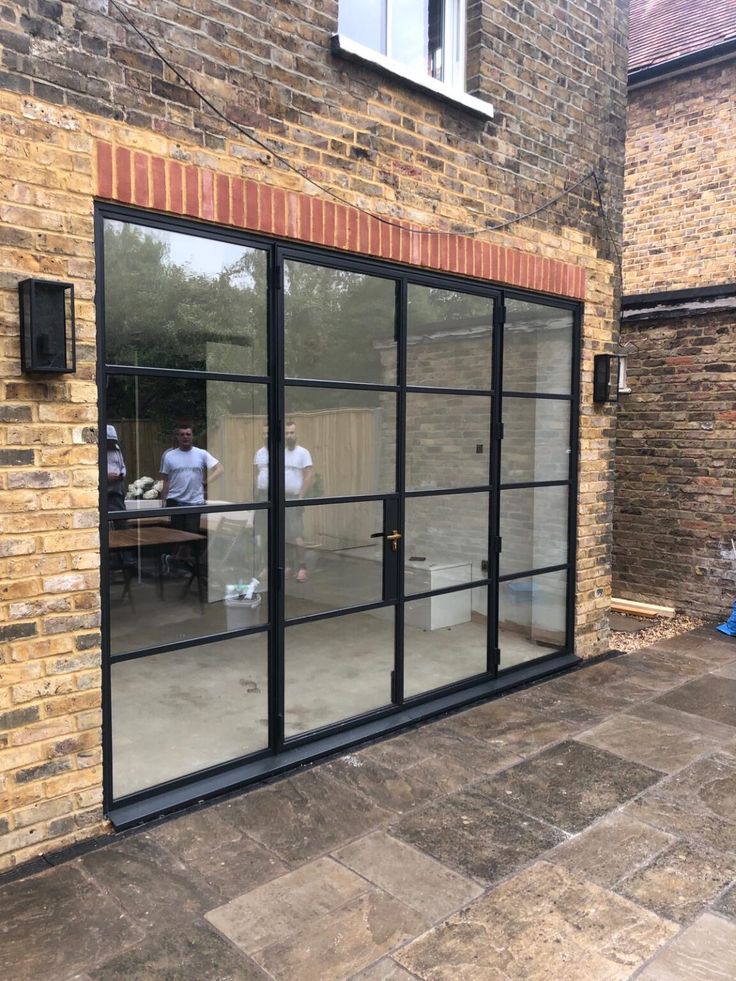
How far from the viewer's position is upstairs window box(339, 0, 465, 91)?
432cm

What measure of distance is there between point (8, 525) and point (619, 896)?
9.65ft

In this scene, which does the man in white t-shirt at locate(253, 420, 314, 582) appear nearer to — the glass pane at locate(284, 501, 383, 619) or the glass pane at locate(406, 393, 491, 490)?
the glass pane at locate(284, 501, 383, 619)

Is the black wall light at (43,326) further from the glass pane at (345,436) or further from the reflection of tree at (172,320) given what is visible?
the glass pane at (345,436)

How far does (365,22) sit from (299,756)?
4227 mm

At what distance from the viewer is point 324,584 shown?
445 cm

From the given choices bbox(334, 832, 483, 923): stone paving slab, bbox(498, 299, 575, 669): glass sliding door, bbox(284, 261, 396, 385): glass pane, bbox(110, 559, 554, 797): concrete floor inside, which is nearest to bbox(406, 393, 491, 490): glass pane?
bbox(498, 299, 575, 669): glass sliding door

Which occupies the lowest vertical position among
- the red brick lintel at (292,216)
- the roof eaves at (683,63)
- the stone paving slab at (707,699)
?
the stone paving slab at (707,699)

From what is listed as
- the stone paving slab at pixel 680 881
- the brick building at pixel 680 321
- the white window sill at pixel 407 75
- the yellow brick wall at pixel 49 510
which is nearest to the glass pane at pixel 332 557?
the yellow brick wall at pixel 49 510

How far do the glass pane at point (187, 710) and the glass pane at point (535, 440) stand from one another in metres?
2.42

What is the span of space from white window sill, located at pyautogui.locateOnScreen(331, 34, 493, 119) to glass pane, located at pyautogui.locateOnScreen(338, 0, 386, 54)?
15cm

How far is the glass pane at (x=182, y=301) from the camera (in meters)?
3.45

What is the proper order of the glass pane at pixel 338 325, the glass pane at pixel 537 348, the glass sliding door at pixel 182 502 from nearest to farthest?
1. the glass sliding door at pixel 182 502
2. the glass pane at pixel 338 325
3. the glass pane at pixel 537 348

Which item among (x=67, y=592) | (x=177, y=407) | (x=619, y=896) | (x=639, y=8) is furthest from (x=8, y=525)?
(x=639, y=8)

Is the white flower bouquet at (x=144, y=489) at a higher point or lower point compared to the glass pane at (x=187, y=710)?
higher
